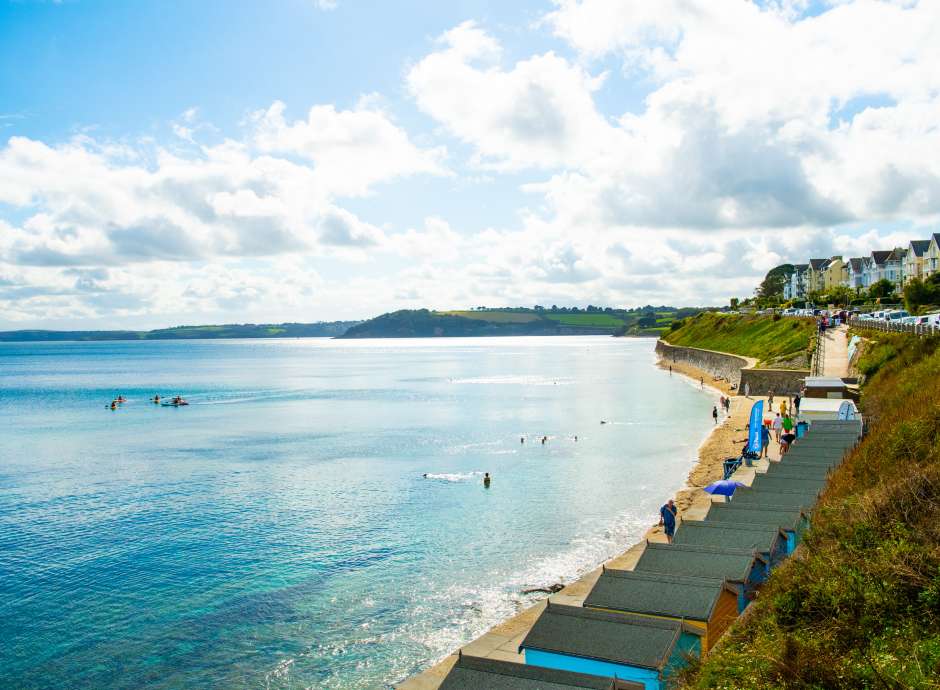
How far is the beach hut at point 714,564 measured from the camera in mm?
16094

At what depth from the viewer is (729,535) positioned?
1873cm

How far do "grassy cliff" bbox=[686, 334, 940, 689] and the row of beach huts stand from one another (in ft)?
3.53

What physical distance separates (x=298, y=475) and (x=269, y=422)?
28911 millimetres

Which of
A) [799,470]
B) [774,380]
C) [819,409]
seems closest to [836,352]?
[774,380]

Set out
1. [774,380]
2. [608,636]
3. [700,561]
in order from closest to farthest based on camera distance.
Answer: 1. [608,636]
2. [700,561]
3. [774,380]

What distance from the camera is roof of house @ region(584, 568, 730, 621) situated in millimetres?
14358

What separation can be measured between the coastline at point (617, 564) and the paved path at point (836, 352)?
22.8 ft

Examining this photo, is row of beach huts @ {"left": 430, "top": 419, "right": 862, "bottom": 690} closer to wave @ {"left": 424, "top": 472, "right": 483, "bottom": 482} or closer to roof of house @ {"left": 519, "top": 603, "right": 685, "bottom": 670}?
roof of house @ {"left": 519, "top": 603, "right": 685, "bottom": 670}

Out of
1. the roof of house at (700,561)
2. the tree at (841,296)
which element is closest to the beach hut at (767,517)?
the roof of house at (700,561)

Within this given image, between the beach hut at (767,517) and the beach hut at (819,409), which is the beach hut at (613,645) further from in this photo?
the beach hut at (819,409)

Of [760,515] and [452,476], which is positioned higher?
[760,515]

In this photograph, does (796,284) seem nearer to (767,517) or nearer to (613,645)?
(767,517)

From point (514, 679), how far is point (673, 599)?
4638 millimetres

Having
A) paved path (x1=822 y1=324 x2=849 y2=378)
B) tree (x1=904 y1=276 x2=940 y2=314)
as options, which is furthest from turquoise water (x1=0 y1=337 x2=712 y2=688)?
tree (x1=904 y1=276 x2=940 y2=314)
